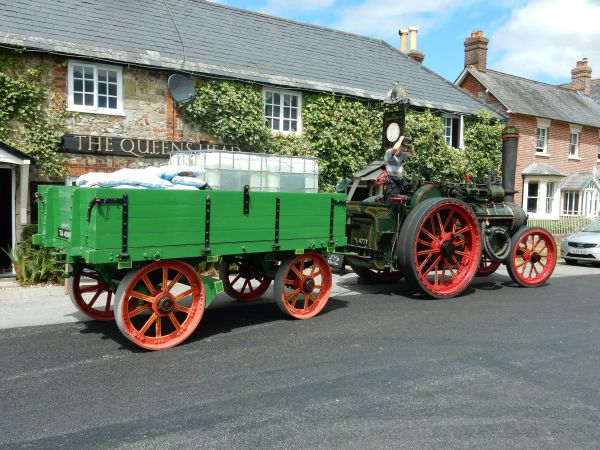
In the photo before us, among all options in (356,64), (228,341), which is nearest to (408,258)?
(228,341)

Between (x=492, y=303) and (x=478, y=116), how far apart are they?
33.1 ft

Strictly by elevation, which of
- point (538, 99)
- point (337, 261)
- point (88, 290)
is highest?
point (538, 99)

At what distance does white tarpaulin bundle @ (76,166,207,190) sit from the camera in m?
5.27

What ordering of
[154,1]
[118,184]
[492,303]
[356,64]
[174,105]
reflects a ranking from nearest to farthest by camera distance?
[118,184] → [492,303] → [174,105] → [154,1] → [356,64]

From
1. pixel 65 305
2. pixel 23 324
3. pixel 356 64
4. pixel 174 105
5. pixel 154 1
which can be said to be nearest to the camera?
pixel 23 324

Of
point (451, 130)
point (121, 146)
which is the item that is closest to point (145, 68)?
point (121, 146)

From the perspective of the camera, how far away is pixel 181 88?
1155 cm

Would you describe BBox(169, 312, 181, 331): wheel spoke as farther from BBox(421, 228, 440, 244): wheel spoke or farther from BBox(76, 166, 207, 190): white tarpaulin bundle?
BBox(421, 228, 440, 244): wheel spoke

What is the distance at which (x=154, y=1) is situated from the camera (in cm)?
1391

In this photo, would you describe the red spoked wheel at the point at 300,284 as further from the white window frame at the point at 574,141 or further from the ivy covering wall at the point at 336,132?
the white window frame at the point at 574,141

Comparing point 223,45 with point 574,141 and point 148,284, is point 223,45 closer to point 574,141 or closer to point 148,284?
point 148,284

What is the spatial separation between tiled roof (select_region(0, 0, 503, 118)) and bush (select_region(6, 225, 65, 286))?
372cm

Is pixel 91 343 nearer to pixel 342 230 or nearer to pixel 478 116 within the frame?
pixel 342 230

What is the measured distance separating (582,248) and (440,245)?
7.46 m
